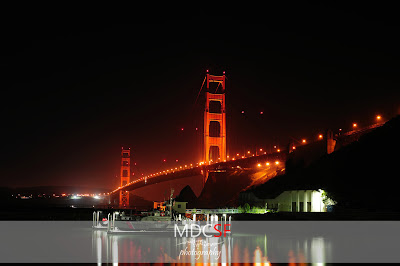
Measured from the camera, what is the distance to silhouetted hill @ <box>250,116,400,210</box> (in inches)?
1726

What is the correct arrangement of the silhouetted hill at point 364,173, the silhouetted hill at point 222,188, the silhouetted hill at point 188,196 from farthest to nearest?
1. the silhouetted hill at point 188,196
2. the silhouetted hill at point 222,188
3. the silhouetted hill at point 364,173

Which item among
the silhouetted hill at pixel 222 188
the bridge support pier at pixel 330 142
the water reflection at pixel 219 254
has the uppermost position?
the bridge support pier at pixel 330 142

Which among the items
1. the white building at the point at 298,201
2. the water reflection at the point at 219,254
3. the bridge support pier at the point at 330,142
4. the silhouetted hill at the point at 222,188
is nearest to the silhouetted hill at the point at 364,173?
the white building at the point at 298,201

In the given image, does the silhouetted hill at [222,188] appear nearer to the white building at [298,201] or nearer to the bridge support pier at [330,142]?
the bridge support pier at [330,142]

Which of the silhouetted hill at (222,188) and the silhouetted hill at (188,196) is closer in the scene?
the silhouetted hill at (222,188)

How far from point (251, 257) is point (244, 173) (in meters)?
59.9

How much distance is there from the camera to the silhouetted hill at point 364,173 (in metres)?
43.8

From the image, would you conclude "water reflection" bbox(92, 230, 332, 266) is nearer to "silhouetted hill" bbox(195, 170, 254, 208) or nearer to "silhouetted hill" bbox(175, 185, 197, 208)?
"silhouetted hill" bbox(195, 170, 254, 208)

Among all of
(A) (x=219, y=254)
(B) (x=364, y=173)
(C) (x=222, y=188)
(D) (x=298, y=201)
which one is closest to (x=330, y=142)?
(D) (x=298, y=201)

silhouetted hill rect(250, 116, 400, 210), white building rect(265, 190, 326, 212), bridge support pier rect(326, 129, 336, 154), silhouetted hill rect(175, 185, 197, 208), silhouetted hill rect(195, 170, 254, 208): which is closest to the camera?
silhouetted hill rect(250, 116, 400, 210)

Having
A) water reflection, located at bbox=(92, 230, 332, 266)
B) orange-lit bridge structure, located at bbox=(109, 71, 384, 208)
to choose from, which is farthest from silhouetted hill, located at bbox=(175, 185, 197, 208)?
water reflection, located at bbox=(92, 230, 332, 266)

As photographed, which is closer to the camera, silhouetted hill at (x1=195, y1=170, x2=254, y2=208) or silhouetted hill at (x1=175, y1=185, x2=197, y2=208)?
silhouetted hill at (x1=195, y1=170, x2=254, y2=208)

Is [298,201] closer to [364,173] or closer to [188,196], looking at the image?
[364,173]

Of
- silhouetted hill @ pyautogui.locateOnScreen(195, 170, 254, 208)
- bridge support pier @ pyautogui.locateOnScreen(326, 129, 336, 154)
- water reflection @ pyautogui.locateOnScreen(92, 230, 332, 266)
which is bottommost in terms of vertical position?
water reflection @ pyautogui.locateOnScreen(92, 230, 332, 266)
